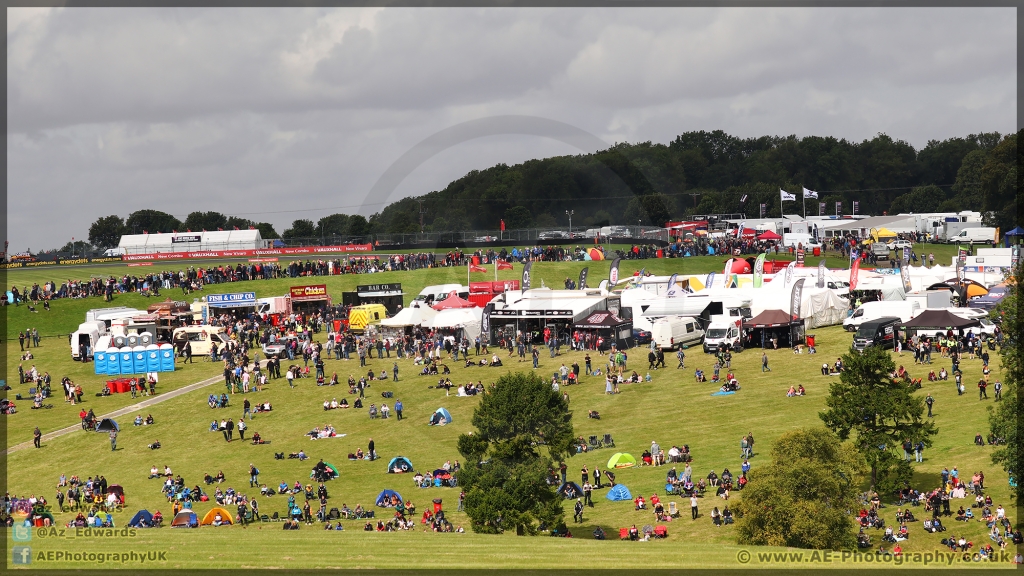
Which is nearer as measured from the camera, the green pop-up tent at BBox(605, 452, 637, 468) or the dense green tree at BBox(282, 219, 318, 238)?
the green pop-up tent at BBox(605, 452, 637, 468)

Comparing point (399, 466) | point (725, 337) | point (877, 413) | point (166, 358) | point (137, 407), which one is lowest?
point (399, 466)

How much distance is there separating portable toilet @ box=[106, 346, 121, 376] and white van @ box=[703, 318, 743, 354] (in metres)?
31.6

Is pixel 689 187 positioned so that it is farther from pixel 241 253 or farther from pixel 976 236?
pixel 241 253

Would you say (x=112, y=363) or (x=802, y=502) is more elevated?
(x=112, y=363)

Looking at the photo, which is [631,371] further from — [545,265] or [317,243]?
[317,243]

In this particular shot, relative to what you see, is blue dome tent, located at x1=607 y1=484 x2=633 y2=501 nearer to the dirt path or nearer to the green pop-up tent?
the green pop-up tent

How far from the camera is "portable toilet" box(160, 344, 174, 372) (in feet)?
185

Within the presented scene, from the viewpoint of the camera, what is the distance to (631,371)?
49156 millimetres

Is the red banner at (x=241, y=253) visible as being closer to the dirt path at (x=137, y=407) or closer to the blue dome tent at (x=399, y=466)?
the dirt path at (x=137, y=407)

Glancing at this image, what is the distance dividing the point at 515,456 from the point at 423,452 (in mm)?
11420

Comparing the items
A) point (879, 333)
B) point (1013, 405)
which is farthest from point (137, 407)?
point (1013, 405)

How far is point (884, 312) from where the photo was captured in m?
52.2

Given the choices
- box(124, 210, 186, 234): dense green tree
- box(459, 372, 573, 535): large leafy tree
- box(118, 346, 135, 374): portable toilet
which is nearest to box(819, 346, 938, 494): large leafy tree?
box(459, 372, 573, 535): large leafy tree

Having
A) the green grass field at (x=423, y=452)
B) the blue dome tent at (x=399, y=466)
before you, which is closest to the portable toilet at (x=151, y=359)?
the green grass field at (x=423, y=452)
